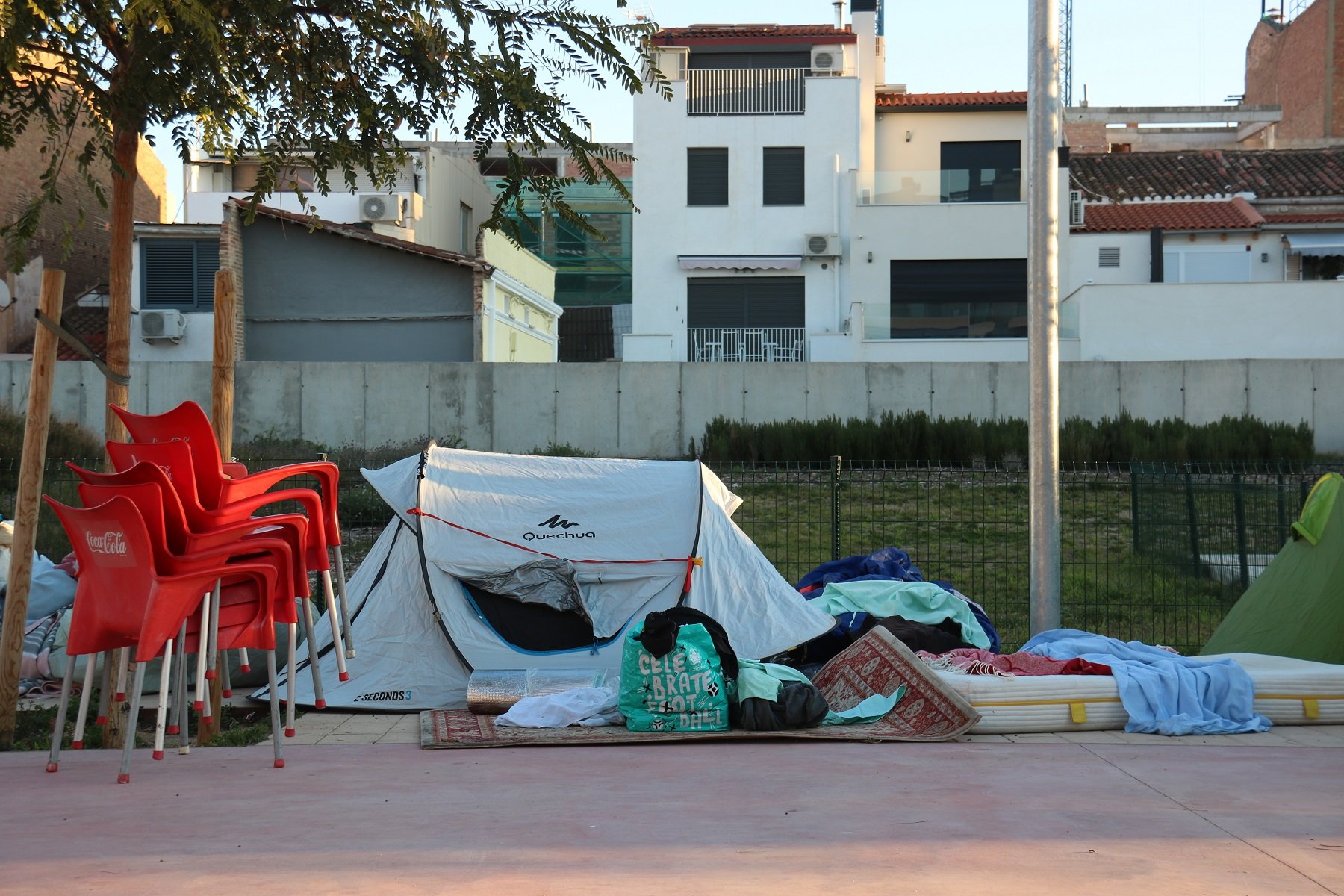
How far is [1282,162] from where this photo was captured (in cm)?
3531

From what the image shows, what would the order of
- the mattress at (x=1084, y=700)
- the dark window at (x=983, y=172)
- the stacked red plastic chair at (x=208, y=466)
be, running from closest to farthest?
the stacked red plastic chair at (x=208, y=466), the mattress at (x=1084, y=700), the dark window at (x=983, y=172)

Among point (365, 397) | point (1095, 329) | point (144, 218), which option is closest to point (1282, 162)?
point (1095, 329)

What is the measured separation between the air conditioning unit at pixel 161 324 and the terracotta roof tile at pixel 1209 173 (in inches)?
891

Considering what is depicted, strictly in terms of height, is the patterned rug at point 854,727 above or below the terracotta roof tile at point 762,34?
below

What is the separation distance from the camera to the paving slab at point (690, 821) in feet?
13.6

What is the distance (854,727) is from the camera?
6.94 m

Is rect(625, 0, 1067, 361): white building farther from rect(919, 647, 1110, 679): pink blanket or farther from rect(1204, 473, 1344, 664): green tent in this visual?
rect(919, 647, 1110, 679): pink blanket

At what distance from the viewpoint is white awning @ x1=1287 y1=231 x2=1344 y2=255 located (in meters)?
31.2

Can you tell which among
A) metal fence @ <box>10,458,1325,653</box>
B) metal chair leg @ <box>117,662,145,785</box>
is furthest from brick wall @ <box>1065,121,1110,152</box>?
metal chair leg @ <box>117,662,145,785</box>

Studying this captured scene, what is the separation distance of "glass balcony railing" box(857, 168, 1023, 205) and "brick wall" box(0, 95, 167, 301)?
16.3 metres

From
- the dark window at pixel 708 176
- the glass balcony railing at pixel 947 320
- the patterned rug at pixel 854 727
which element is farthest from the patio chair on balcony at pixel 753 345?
the patterned rug at pixel 854 727

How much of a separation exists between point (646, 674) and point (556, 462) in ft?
8.74

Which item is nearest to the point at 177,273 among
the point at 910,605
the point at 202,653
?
the point at 910,605

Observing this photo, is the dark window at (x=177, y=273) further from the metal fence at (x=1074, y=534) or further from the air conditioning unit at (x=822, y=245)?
the metal fence at (x=1074, y=534)
